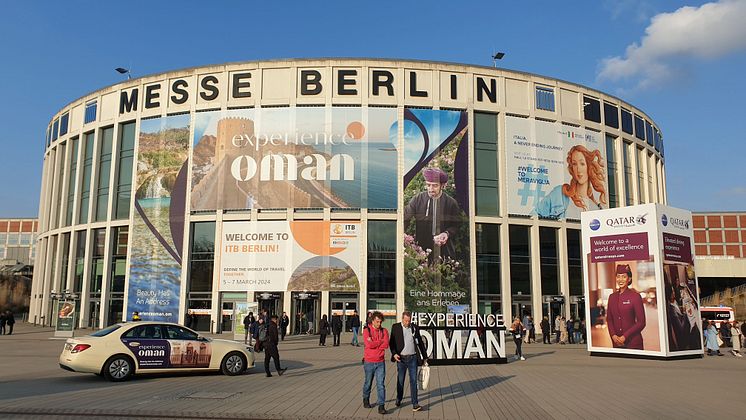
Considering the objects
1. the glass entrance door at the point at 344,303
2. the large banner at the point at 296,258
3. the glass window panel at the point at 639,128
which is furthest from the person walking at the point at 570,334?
the glass window panel at the point at 639,128

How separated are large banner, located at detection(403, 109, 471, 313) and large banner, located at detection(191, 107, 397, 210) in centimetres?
141

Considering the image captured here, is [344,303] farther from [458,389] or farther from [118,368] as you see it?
[458,389]

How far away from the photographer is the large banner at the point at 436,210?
3534 centimetres

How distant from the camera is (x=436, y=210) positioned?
36344 millimetres

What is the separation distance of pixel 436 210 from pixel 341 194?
20.3ft

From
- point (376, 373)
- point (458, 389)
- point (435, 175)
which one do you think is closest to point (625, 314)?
point (458, 389)

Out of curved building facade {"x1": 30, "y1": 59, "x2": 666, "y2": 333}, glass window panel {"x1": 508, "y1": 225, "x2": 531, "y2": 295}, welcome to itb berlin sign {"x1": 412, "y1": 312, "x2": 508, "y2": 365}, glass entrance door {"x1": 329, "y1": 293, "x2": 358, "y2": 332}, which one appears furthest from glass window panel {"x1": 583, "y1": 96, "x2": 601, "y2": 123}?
welcome to itb berlin sign {"x1": 412, "y1": 312, "x2": 508, "y2": 365}

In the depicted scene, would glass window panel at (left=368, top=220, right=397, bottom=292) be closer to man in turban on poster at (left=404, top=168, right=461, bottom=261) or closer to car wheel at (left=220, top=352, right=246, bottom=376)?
man in turban on poster at (left=404, top=168, right=461, bottom=261)

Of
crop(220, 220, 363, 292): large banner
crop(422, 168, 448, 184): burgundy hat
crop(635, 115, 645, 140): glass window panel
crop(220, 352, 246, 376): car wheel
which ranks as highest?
crop(635, 115, 645, 140): glass window panel

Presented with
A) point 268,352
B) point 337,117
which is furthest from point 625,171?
point 268,352

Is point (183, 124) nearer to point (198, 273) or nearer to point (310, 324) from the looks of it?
point (198, 273)

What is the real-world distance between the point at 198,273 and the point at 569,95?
2890cm

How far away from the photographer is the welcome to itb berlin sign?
59.8 feet

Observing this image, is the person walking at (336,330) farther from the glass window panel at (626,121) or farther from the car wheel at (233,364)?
the glass window panel at (626,121)
